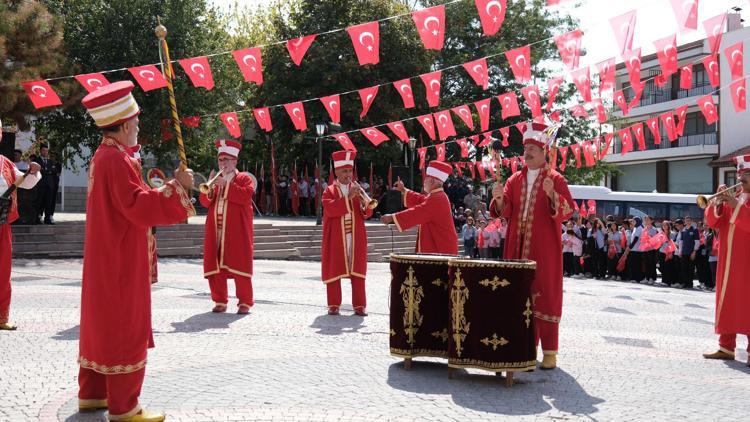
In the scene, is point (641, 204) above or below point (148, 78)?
below

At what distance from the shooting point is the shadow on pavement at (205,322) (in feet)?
29.2

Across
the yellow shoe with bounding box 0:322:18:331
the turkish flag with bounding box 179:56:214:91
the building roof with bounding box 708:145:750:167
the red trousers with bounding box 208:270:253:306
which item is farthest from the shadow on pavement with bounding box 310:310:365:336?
the building roof with bounding box 708:145:750:167

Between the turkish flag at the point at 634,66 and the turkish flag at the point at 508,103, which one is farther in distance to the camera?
the turkish flag at the point at 508,103

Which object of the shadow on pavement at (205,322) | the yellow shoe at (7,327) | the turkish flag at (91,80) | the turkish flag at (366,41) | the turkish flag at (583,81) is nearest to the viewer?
the yellow shoe at (7,327)

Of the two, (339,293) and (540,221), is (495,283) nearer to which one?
(540,221)

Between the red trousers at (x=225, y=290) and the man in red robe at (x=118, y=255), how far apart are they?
5.16 m

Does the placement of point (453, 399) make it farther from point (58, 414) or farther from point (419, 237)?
point (419, 237)

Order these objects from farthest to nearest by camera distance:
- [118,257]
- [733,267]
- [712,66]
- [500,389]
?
[712,66] < [733,267] < [500,389] < [118,257]

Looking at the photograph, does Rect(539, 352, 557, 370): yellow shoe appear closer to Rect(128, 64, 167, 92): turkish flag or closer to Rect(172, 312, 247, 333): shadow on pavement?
Rect(172, 312, 247, 333): shadow on pavement

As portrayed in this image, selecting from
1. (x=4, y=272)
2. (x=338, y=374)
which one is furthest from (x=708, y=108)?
(x=4, y=272)

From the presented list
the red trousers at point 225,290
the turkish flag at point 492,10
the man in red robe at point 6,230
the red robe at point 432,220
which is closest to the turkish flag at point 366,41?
the turkish flag at point 492,10

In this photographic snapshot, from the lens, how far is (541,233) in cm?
755

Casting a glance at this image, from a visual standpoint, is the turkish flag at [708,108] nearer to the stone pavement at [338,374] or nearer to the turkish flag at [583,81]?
the turkish flag at [583,81]

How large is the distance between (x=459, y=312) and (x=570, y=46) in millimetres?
9954
